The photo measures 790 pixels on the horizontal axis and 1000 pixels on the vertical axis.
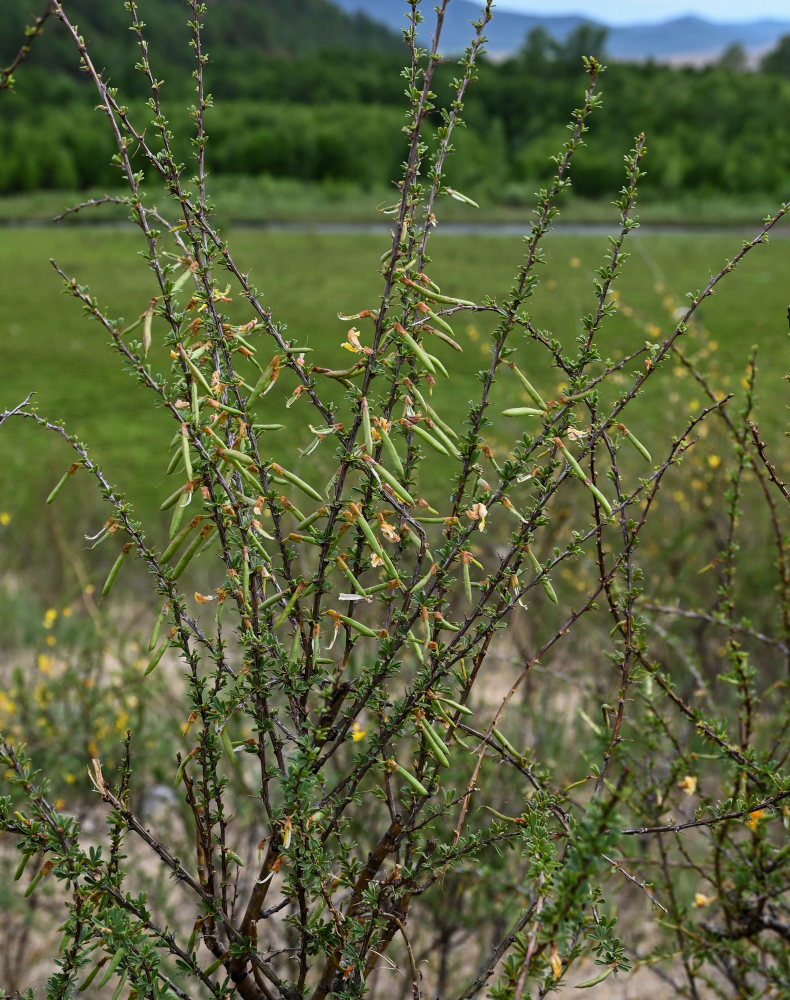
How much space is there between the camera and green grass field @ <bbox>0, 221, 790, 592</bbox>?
726 cm

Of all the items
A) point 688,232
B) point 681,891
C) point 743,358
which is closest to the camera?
point 681,891

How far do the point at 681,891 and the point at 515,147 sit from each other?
28.6m

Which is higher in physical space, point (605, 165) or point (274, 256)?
point (605, 165)

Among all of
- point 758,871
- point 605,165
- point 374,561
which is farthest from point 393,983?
point 605,165

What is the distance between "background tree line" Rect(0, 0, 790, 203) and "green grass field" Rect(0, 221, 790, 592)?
700cm

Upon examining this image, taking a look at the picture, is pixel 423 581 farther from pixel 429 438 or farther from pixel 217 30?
pixel 217 30

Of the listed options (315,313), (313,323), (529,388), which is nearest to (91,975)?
(529,388)

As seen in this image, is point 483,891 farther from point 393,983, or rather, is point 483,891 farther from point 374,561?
point 374,561

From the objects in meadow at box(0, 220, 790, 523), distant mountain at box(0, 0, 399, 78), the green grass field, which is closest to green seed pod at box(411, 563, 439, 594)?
the green grass field

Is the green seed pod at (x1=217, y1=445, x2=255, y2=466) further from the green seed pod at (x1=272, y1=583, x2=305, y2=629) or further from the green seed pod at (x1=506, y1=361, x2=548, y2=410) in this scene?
the green seed pod at (x1=506, y1=361, x2=548, y2=410)

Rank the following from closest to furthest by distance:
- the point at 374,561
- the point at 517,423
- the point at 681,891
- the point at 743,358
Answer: the point at 374,561, the point at 681,891, the point at 517,423, the point at 743,358

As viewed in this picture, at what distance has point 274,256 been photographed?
18.5 meters

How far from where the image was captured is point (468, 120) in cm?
2694

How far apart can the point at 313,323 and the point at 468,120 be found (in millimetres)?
17031
